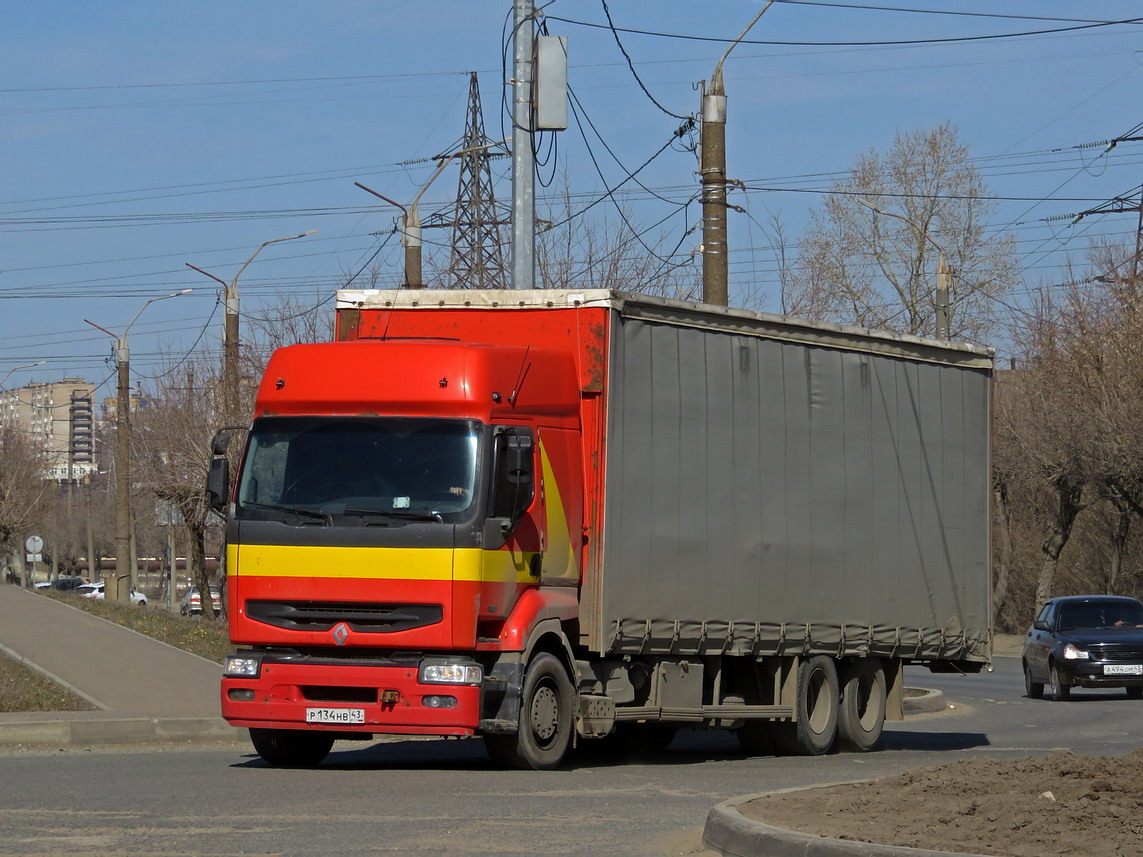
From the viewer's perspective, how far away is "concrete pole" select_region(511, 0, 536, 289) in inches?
673

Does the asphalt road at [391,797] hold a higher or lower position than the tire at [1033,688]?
higher

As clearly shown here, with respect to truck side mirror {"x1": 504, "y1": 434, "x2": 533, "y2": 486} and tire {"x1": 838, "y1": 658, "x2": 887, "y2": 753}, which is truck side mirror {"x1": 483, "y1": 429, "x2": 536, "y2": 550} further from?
tire {"x1": 838, "y1": 658, "x2": 887, "y2": 753}

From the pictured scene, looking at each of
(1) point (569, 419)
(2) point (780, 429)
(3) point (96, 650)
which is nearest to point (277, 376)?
(1) point (569, 419)

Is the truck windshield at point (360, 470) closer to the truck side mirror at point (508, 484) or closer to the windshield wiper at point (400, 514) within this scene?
the windshield wiper at point (400, 514)

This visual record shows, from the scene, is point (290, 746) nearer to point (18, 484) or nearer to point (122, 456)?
point (122, 456)

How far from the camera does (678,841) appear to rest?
902 centimetres

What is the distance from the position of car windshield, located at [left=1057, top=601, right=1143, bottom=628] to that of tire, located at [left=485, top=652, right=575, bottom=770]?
1519cm

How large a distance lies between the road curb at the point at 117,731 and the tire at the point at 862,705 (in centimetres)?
548

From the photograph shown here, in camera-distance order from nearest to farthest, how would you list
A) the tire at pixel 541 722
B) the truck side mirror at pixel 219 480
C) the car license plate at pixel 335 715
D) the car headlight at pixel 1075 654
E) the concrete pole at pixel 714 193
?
the car license plate at pixel 335 715 < the tire at pixel 541 722 < the truck side mirror at pixel 219 480 < the concrete pole at pixel 714 193 < the car headlight at pixel 1075 654

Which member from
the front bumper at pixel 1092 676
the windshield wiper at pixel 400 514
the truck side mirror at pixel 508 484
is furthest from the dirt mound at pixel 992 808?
the front bumper at pixel 1092 676

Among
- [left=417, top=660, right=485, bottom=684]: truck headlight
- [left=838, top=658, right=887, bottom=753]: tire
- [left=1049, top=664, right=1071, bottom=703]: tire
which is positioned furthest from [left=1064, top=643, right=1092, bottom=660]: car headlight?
[left=417, top=660, right=485, bottom=684]: truck headlight

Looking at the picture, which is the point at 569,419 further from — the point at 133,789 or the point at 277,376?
the point at 133,789

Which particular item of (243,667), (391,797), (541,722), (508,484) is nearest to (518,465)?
(508,484)

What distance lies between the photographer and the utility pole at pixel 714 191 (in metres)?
18.1
